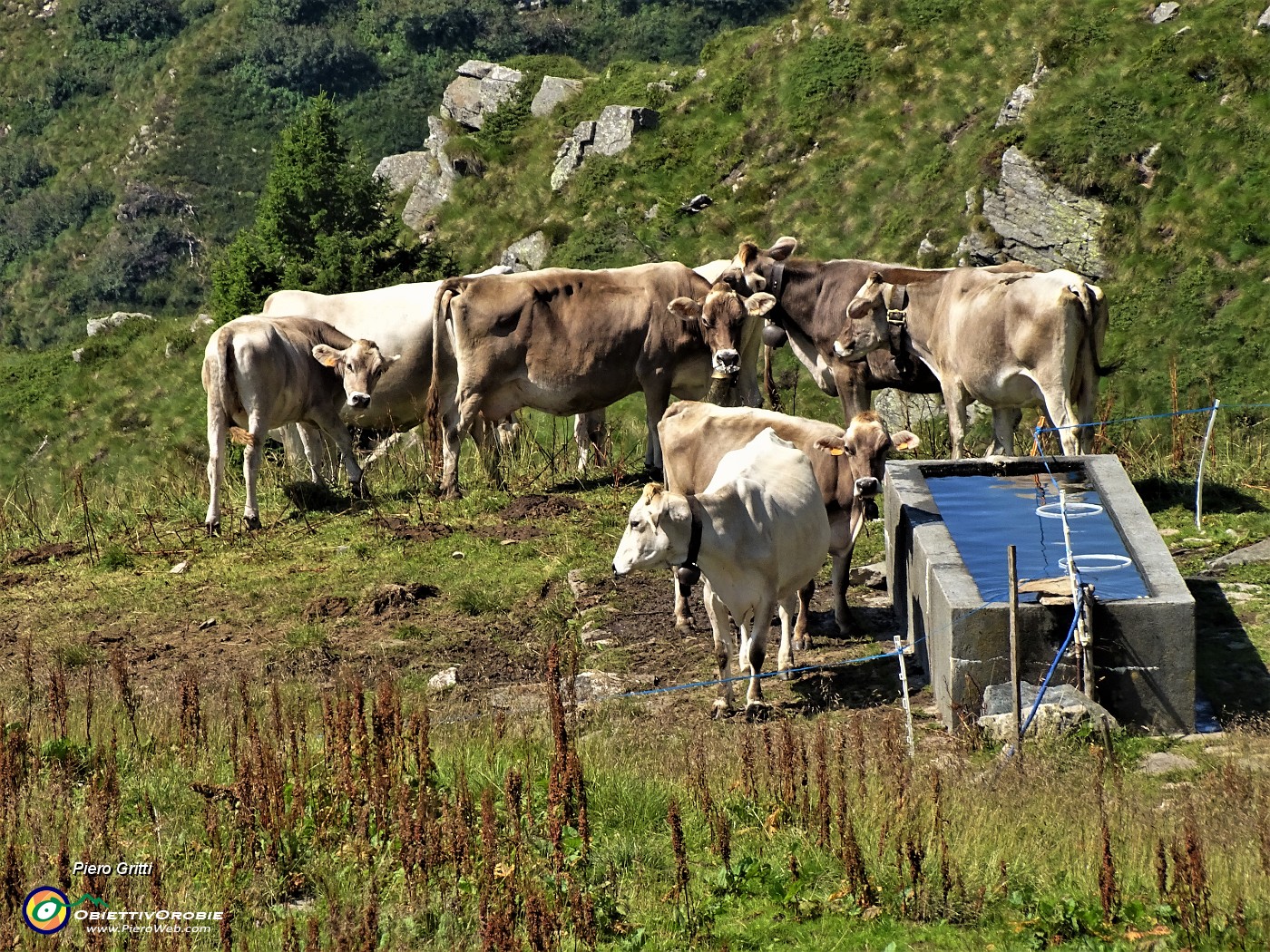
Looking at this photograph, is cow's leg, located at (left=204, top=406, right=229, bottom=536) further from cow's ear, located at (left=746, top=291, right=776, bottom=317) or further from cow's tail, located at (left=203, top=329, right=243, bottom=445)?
cow's ear, located at (left=746, top=291, right=776, bottom=317)

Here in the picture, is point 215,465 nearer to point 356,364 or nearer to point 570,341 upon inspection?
point 356,364

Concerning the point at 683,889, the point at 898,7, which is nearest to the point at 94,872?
the point at 683,889

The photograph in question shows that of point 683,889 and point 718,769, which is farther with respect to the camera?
point 718,769

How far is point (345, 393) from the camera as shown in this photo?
53.6 feet

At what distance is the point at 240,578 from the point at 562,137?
38.2m

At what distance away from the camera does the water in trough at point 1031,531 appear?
10.3 meters

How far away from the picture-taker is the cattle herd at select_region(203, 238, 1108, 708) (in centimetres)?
1202

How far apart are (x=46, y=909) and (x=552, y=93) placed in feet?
164

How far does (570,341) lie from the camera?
53.5ft

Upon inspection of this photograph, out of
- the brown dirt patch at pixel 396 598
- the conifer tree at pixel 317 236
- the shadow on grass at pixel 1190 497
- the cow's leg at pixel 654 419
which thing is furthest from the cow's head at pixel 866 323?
the conifer tree at pixel 317 236

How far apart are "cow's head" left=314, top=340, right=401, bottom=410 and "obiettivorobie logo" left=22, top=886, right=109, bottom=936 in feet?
32.3

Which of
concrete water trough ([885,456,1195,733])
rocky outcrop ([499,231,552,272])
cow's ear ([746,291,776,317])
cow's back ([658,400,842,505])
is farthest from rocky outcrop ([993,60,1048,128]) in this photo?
cow's back ([658,400,842,505])

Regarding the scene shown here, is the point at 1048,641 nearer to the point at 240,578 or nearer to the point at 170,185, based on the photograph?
the point at 240,578

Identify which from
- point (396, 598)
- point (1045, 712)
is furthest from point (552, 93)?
point (1045, 712)
